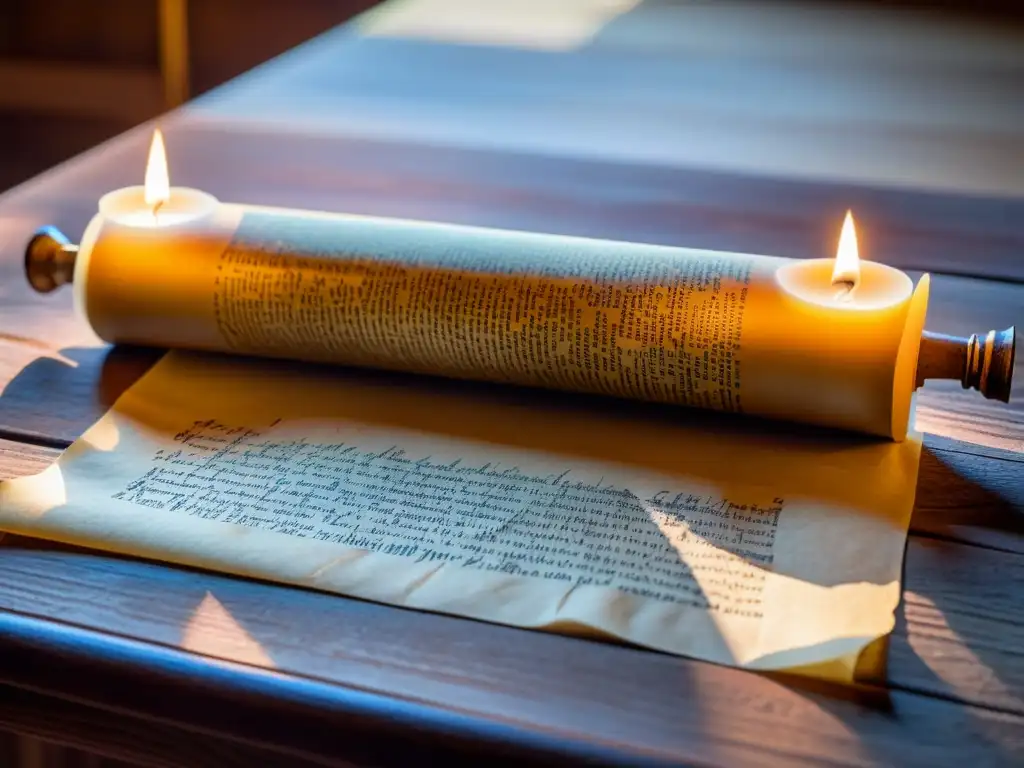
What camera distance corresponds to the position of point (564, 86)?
126 cm

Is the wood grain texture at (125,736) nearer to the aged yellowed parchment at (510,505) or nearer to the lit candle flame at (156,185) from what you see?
the aged yellowed parchment at (510,505)

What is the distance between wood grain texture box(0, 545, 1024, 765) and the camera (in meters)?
0.39

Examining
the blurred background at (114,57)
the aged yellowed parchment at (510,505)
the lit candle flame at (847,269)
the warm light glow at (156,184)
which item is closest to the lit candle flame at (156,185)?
the warm light glow at (156,184)

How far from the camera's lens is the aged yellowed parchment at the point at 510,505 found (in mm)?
454

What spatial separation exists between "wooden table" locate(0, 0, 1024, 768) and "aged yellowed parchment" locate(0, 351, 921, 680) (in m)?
0.02

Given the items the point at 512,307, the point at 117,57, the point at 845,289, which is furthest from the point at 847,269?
the point at 117,57

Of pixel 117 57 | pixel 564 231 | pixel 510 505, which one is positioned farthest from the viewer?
pixel 117 57

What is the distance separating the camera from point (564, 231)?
83 cm

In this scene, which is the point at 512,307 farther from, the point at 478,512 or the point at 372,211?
the point at 372,211

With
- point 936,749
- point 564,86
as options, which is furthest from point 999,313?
point 564,86

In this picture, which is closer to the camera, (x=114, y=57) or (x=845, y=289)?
(x=845, y=289)

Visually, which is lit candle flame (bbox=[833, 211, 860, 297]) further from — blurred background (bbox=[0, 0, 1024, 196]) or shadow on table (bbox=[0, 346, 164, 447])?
blurred background (bbox=[0, 0, 1024, 196])

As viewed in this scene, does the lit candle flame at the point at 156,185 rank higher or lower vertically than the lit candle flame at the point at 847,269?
higher

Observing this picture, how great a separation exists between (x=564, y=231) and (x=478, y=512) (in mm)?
366
